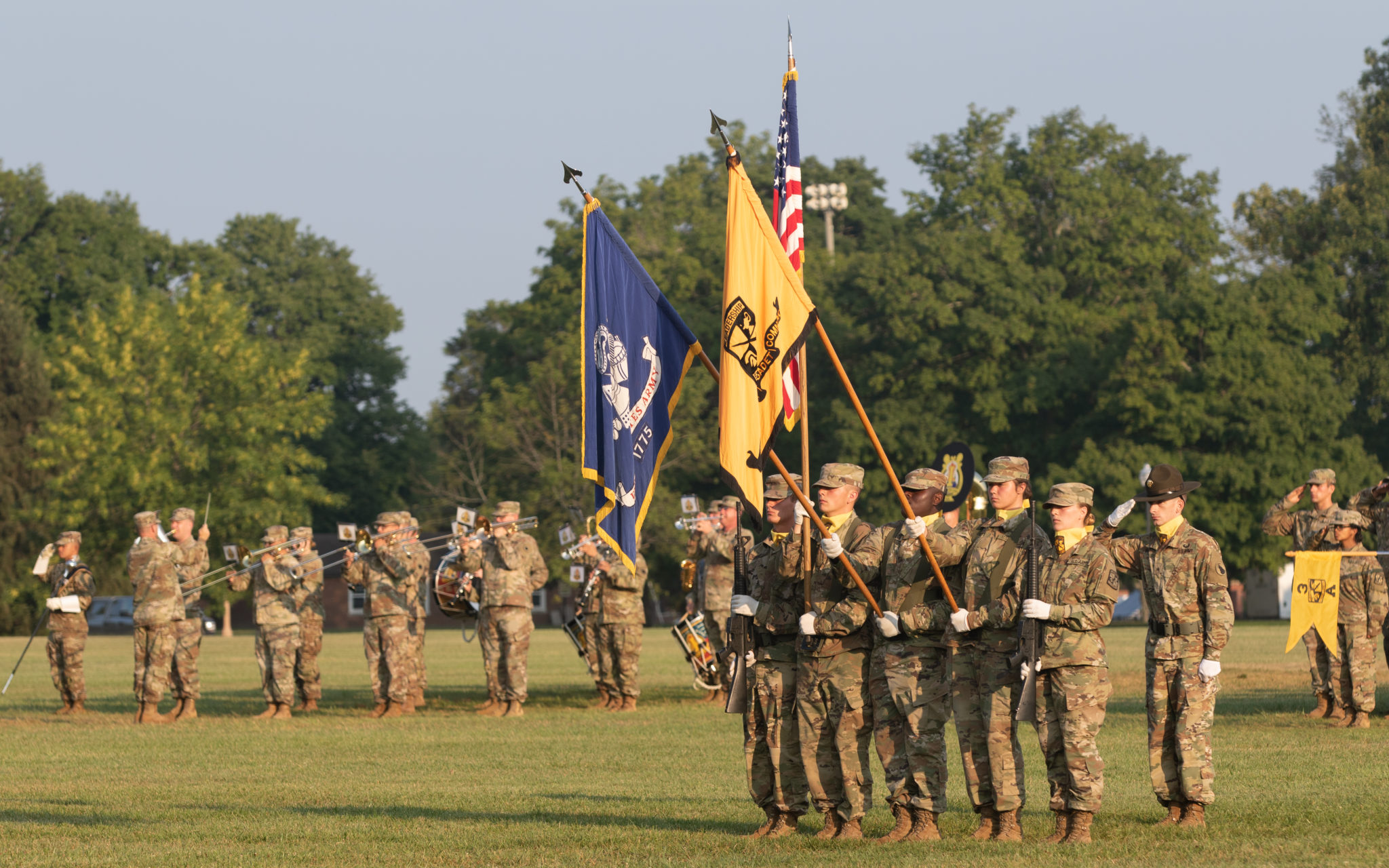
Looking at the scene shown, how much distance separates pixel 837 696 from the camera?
33.3 ft

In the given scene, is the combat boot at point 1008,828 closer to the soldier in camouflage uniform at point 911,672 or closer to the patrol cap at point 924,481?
the soldier in camouflage uniform at point 911,672

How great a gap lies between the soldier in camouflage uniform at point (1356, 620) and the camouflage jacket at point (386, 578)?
10732 millimetres

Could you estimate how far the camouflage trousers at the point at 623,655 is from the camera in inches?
804

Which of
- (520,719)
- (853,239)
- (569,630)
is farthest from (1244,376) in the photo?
(520,719)

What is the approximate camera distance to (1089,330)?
55188 mm

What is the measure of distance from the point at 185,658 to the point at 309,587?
1749 millimetres

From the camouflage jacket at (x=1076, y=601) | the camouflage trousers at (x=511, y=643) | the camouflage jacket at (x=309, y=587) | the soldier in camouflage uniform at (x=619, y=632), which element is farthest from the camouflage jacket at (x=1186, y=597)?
the camouflage jacket at (x=309, y=587)

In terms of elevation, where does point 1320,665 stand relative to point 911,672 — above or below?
below

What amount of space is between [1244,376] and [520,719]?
36905mm

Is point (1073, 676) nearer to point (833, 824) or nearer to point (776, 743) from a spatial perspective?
point (833, 824)

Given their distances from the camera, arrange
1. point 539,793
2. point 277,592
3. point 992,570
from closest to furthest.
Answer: point 992,570 < point 539,793 < point 277,592

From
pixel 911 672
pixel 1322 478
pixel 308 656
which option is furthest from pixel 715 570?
pixel 911 672

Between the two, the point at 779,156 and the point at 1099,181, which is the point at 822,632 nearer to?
the point at 779,156

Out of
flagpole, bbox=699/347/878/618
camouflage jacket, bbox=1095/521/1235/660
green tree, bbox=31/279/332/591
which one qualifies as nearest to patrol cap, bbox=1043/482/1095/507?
camouflage jacket, bbox=1095/521/1235/660
